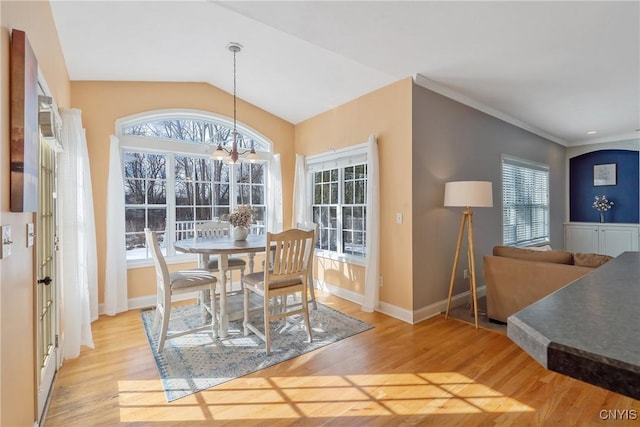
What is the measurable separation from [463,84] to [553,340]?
3.77 m

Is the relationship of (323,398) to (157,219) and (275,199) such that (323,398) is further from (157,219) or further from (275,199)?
(275,199)

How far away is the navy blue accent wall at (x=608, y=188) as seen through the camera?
19.1 feet

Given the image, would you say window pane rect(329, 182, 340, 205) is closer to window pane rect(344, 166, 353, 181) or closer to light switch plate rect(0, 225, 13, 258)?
window pane rect(344, 166, 353, 181)

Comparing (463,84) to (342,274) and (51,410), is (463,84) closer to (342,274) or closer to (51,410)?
(342,274)

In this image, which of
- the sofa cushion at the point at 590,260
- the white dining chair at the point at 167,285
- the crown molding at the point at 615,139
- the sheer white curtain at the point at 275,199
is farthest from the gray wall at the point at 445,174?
the crown molding at the point at 615,139

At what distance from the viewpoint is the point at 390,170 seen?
147 inches

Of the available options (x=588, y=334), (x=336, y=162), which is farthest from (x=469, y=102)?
(x=588, y=334)

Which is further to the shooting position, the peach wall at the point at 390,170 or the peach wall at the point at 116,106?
the peach wall at the point at 116,106

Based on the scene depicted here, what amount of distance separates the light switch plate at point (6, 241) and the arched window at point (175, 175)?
2927 millimetres

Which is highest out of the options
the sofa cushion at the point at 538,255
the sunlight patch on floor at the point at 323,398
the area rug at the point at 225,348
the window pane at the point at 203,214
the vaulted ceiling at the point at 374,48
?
the vaulted ceiling at the point at 374,48

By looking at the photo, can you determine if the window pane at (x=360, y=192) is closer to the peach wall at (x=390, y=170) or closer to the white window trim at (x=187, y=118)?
the peach wall at (x=390, y=170)

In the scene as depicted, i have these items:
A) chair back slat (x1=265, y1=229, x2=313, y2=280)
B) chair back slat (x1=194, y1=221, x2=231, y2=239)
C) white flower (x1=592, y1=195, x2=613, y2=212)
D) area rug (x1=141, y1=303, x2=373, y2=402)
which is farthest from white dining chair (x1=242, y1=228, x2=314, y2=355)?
white flower (x1=592, y1=195, x2=613, y2=212)

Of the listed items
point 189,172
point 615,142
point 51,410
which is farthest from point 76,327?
point 615,142

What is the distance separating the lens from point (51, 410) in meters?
2.01
